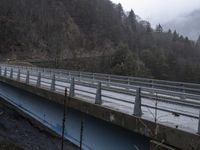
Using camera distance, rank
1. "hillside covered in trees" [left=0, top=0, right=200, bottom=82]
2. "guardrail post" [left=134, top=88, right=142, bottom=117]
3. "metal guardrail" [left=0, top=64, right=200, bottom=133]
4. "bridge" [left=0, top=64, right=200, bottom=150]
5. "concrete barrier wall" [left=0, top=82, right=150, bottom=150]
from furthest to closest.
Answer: "hillside covered in trees" [left=0, top=0, right=200, bottom=82], "concrete barrier wall" [left=0, top=82, right=150, bottom=150], "guardrail post" [left=134, top=88, right=142, bottom=117], "metal guardrail" [left=0, top=64, right=200, bottom=133], "bridge" [left=0, top=64, right=200, bottom=150]

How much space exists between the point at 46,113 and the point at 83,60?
83442 millimetres

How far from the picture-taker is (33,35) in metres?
102

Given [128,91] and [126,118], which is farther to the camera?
[128,91]

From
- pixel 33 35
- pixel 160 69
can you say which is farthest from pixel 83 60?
pixel 160 69

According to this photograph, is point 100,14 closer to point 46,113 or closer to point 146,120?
point 46,113

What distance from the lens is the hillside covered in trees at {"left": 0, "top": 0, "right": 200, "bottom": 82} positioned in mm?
88375

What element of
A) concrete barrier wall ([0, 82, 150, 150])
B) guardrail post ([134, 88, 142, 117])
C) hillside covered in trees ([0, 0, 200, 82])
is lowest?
concrete barrier wall ([0, 82, 150, 150])

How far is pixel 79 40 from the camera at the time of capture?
117 m

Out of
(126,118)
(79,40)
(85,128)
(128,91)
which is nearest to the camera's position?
(126,118)

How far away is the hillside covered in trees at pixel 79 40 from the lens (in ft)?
290

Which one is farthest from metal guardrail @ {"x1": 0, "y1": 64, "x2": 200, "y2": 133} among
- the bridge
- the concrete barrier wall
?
the concrete barrier wall

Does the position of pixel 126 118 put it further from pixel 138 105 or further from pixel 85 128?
pixel 85 128

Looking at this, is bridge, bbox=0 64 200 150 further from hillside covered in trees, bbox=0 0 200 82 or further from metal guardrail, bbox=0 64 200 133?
hillside covered in trees, bbox=0 0 200 82

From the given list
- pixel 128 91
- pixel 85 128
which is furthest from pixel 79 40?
pixel 128 91
